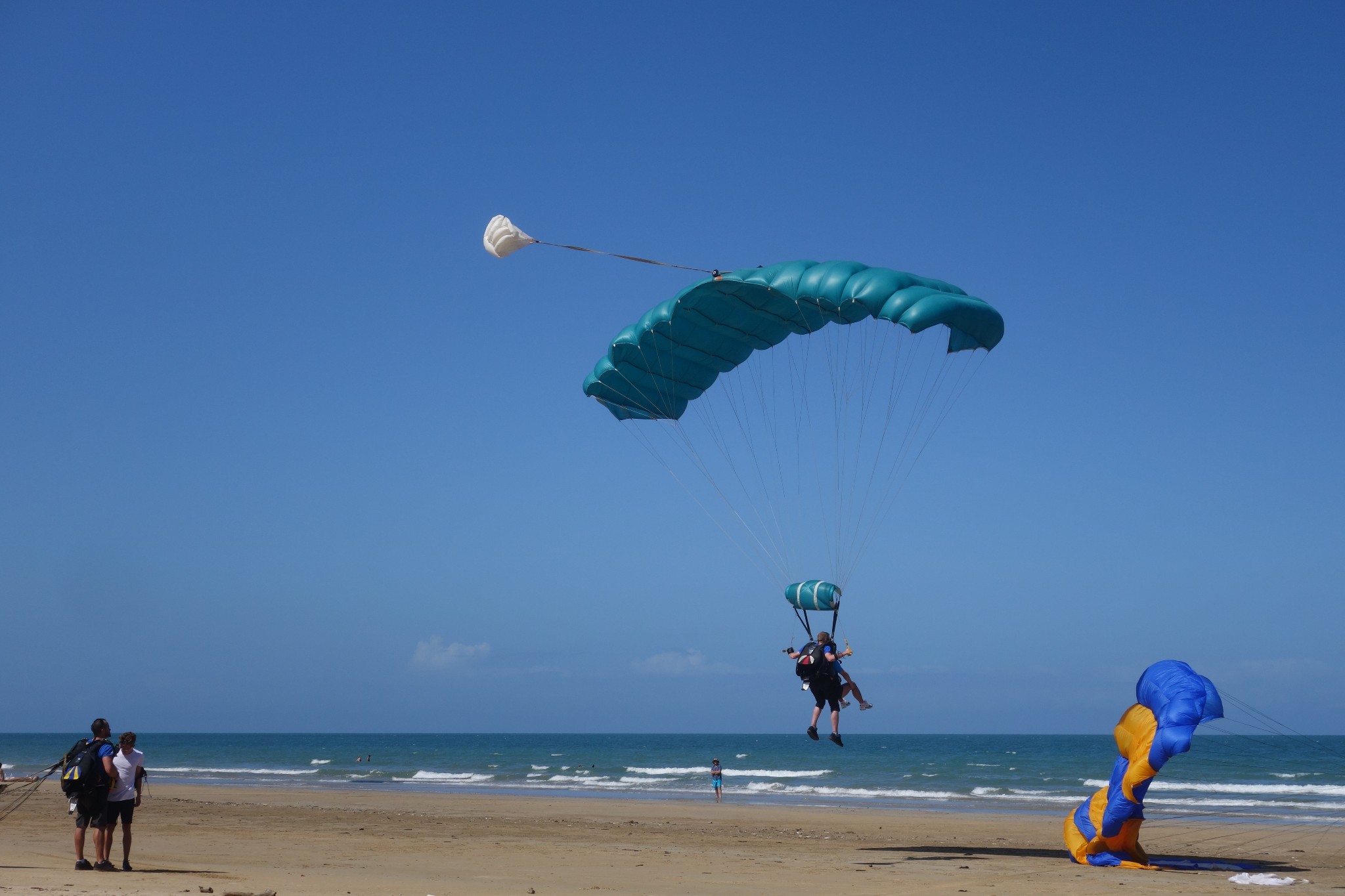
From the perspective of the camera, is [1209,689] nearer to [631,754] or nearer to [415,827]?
[415,827]

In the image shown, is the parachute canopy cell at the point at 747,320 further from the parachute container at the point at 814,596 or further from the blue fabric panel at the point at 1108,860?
the blue fabric panel at the point at 1108,860

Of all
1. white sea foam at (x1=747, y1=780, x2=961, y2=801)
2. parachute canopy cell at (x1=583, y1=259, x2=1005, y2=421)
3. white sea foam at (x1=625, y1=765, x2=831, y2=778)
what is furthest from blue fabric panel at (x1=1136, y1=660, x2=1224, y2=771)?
white sea foam at (x1=625, y1=765, x2=831, y2=778)

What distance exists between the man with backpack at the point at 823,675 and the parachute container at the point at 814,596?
0.31 metres

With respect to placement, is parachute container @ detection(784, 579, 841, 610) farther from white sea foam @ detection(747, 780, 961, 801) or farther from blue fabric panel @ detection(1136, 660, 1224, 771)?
white sea foam @ detection(747, 780, 961, 801)

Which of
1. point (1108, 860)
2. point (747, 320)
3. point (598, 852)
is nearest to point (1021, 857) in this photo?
point (1108, 860)

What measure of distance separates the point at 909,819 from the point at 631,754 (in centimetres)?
4401

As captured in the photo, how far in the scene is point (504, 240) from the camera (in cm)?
1106

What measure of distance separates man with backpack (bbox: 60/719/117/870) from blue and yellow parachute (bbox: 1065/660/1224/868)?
336 inches

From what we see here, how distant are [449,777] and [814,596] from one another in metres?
26.3

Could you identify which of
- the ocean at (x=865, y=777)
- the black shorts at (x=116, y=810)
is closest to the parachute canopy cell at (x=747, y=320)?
the black shorts at (x=116, y=810)

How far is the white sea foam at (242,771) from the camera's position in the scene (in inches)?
1400

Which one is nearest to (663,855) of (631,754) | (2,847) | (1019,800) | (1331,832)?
(2,847)

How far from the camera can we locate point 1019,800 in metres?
24.3

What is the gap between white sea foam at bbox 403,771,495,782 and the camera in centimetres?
3312
